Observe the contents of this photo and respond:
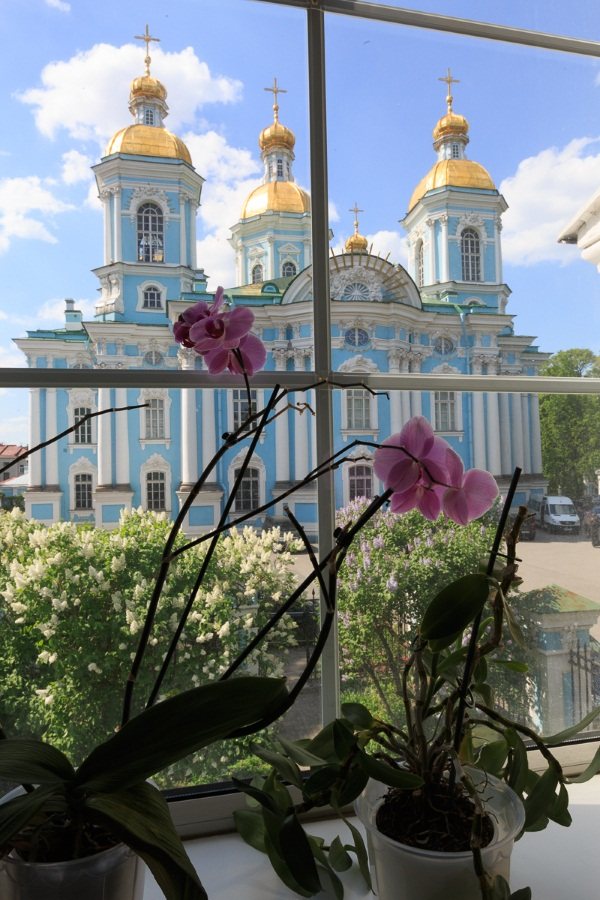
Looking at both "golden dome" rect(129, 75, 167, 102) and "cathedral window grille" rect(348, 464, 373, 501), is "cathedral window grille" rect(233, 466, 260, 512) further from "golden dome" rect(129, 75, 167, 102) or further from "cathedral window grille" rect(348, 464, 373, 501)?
"golden dome" rect(129, 75, 167, 102)

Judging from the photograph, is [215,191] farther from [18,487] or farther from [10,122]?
[18,487]

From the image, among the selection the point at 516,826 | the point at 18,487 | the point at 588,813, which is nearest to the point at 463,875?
the point at 516,826

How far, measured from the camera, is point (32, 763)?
1.63 feet

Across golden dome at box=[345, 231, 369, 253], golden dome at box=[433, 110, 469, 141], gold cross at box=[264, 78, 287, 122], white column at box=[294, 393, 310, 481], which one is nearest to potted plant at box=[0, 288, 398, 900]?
white column at box=[294, 393, 310, 481]

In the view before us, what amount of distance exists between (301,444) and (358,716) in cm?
61

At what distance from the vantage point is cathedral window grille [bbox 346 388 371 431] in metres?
1.32

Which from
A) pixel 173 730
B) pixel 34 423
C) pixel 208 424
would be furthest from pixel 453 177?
pixel 173 730

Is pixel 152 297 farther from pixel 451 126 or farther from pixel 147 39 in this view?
pixel 451 126

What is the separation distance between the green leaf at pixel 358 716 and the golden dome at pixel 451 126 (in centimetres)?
119

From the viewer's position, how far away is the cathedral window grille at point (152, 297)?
1.17 meters

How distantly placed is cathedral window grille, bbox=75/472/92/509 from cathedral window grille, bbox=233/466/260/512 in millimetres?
294

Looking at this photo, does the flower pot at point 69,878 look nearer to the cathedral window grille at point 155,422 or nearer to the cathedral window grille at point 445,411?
the cathedral window grille at point 155,422

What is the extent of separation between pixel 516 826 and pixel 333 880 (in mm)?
232

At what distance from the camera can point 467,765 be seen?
724 millimetres
